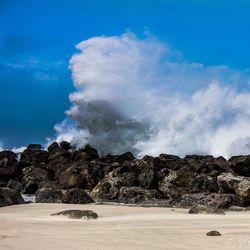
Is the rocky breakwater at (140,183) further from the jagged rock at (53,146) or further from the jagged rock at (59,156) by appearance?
the jagged rock at (53,146)

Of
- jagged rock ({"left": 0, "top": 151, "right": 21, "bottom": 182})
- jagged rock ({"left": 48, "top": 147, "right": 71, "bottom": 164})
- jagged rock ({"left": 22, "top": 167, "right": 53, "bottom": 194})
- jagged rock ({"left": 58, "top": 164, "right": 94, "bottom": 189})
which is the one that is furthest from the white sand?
jagged rock ({"left": 48, "top": 147, "right": 71, "bottom": 164})

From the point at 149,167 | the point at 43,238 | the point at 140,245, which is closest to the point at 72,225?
the point at 43,238

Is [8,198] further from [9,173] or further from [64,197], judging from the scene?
[9,173]

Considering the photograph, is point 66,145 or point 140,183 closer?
point 140,183

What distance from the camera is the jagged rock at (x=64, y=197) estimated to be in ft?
61.7

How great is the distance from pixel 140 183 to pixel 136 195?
10.8 feet

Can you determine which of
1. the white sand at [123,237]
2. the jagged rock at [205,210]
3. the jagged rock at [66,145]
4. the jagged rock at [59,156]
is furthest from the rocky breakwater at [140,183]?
the jagged rock at [66,145]

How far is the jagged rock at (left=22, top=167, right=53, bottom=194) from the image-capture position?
31359 mm

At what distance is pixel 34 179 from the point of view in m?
32.4

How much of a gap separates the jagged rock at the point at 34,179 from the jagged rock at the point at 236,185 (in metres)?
12.7

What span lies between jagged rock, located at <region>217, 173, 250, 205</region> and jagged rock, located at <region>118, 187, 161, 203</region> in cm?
308

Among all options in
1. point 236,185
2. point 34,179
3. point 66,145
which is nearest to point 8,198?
point 236,185

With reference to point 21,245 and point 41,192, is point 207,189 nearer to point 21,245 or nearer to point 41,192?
point 41,192

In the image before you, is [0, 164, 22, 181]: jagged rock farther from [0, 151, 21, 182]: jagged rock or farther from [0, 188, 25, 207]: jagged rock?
[0, 188, 25, 207]: jagged rock
